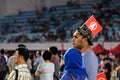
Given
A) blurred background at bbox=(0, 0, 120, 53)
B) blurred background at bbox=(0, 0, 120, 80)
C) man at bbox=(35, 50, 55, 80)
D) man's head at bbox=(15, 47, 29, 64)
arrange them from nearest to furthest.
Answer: man's head at bbox=(15, 47, 29, 64)
man at bbox=(35, 50, 55, 80)
blurred background at bbox=(0, 0, 120, 80)
blurred background at bbox=(0, 0, 120, 53)

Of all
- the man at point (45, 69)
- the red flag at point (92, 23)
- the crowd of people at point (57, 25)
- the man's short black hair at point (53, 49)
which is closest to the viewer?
the red flag at point (92, 23)

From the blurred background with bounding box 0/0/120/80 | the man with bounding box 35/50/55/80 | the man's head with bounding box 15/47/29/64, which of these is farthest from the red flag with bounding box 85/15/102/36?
the blurred background with bounding box 0/0/120/80

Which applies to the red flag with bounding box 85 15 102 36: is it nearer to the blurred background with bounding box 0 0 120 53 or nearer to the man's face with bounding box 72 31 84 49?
the man's face with bounding box 72 31 84 49

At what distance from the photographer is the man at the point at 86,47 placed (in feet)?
14.4

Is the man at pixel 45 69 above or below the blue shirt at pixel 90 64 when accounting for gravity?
below

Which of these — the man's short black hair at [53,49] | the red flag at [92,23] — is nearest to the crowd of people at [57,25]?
the man's short black hair at [53,49]

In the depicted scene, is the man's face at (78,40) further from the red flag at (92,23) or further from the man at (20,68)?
the red flag at (92,23)

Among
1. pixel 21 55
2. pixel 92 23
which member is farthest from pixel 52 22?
pixel 21 55

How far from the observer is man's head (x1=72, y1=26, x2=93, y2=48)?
4375 mm

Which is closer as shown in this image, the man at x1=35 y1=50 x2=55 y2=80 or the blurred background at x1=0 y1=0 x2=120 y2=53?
the man at x1=35 y1=50 x2=55 y2=80

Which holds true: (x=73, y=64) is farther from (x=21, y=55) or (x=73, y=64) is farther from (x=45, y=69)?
(x=45, y=69)

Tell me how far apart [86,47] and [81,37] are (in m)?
0.15

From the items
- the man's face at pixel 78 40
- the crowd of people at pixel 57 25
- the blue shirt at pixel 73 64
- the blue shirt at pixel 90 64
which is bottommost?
A: the crowd of people at pixel 57 25

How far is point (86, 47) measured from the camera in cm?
450
